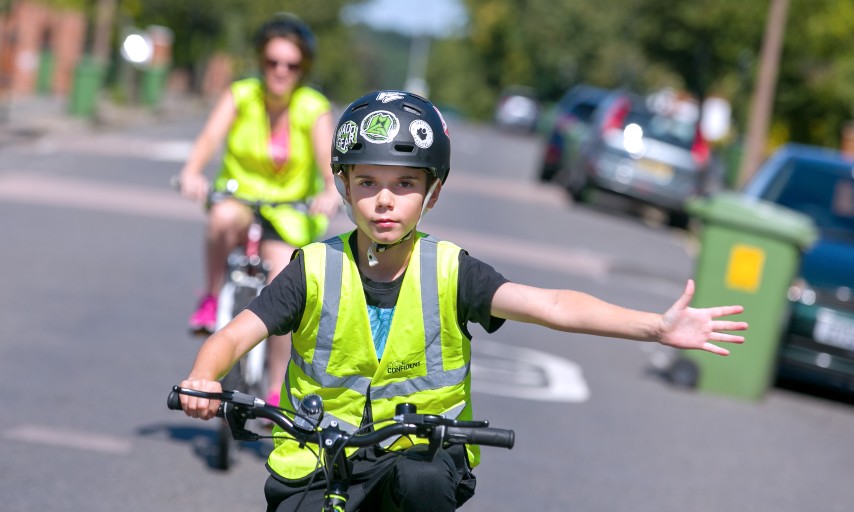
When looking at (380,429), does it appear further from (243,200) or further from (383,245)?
(243,200)

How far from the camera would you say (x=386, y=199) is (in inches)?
151

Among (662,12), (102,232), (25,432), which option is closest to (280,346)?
(25,432)

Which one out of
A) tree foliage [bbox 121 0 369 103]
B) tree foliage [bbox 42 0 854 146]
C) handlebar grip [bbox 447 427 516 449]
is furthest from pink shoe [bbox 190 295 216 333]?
tree foliage [bbox 121 0 369 103]

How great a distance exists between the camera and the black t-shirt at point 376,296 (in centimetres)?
386

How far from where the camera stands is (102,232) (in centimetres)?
1530

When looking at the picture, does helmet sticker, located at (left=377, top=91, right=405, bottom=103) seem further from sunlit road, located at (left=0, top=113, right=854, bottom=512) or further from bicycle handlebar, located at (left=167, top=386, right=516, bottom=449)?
sunlit road, located at (left=0, top=113, right=854, bottom=512)

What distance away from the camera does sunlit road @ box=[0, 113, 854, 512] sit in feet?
23.1

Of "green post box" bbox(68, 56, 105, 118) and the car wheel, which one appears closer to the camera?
the car wheel

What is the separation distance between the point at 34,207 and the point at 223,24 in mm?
44174

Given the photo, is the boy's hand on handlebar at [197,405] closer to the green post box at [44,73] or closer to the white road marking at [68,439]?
the white road marking at [68,439]

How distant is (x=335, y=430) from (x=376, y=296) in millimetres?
522

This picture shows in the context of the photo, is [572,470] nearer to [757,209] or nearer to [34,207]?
[757,209]

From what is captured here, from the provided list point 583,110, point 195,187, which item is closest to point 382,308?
point 195,187

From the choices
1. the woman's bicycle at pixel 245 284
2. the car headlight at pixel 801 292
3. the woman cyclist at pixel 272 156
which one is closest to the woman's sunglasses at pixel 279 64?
the woman cyclist at pixel 272 156
